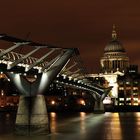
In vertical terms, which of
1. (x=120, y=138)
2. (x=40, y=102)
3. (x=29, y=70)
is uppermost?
(x=29, y=70)

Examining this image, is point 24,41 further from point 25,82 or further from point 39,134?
point 39,134

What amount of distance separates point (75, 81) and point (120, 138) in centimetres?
4857

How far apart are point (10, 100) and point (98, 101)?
5457 centimetres

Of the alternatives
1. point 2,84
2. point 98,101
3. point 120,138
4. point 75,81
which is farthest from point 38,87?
point 2,84

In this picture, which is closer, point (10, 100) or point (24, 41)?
point (24, 41)

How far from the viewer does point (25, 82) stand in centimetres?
4938

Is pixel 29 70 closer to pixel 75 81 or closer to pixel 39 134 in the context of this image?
pixel 39 134

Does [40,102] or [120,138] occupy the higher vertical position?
[40,102]

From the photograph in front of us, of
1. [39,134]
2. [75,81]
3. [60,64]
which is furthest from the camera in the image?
[75,81]

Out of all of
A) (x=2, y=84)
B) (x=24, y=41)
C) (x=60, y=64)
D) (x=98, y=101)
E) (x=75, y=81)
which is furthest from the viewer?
(x=2, y=84)

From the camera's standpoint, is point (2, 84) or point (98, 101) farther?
point (2, 84)

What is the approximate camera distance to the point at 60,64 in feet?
170

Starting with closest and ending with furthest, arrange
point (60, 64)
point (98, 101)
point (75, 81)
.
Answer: point (60, 64) < point (75, 81) < point (98, 101)

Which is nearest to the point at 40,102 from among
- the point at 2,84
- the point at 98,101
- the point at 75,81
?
the point at 75,81
